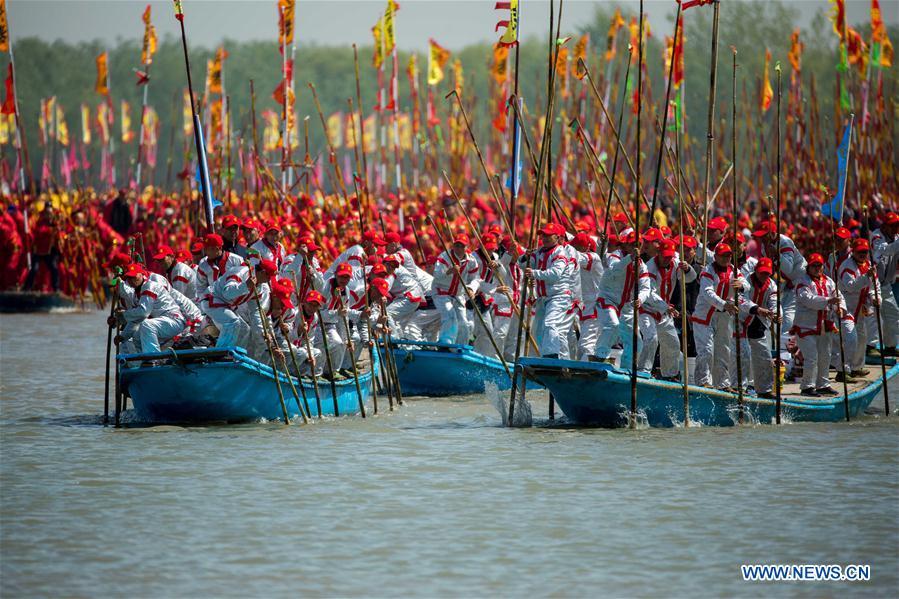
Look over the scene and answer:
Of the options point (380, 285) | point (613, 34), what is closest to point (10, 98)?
point (613, 34)

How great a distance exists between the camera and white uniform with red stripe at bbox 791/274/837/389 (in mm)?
17531

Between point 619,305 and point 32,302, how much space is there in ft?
64.1

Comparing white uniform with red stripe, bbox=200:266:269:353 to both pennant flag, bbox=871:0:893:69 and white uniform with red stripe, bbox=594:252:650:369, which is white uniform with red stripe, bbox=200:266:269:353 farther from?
pennant flag, bbox=871:0:893:69

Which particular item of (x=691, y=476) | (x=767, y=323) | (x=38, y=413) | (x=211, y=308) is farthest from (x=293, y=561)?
(x=38, y=413)

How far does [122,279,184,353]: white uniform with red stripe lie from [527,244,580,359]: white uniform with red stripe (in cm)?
377

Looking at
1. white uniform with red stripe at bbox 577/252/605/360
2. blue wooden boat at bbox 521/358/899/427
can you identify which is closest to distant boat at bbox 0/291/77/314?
white uniform with red stripe at bbox 577/252/605/360

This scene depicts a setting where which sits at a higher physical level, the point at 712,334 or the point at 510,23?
the point at 510,23

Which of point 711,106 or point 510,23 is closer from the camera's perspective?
point 711,106

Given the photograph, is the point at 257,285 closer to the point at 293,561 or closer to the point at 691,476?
the point at 691,476

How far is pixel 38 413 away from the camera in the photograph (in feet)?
61.8

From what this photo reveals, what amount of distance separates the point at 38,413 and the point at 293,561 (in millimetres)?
8710

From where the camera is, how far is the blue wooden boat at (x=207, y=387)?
52.8ft

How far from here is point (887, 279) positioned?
21.2 m

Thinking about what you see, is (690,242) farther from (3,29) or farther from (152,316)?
(3,29)
